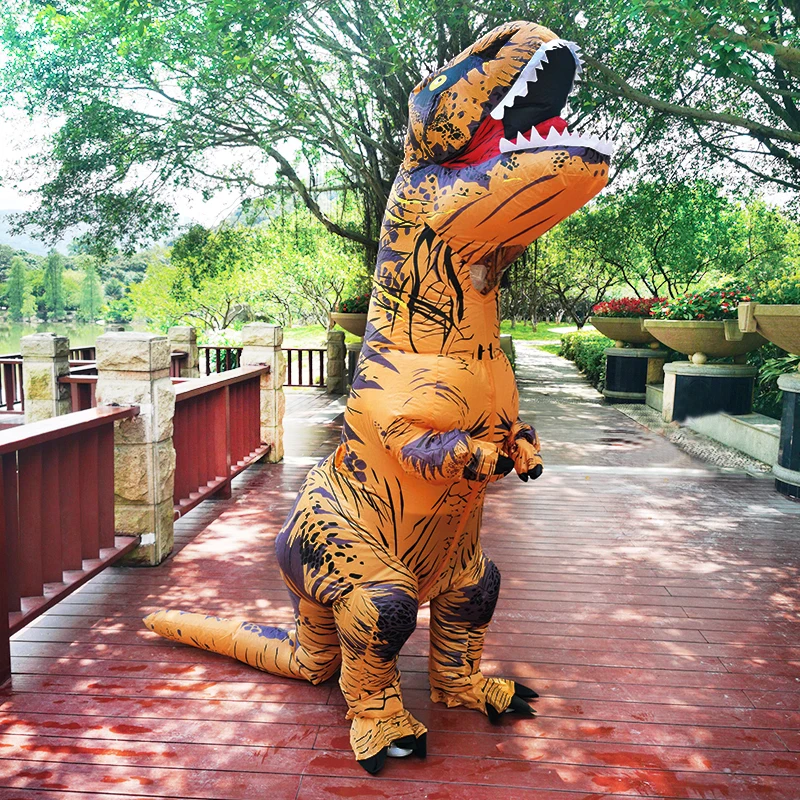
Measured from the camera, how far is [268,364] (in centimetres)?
701

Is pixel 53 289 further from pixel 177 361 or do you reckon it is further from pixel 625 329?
pixel 625 329

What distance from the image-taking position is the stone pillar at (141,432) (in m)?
4.10

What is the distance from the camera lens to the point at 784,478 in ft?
20.3

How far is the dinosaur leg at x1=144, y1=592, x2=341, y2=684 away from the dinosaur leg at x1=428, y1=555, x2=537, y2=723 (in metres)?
0.41

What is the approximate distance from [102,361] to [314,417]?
19.9 feet

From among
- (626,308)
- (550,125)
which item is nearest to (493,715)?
(550,125)

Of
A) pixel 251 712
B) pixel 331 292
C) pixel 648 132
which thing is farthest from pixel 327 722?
pixel 331 292

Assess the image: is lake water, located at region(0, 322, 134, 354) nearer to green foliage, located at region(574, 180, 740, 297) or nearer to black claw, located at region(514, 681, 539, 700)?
green foliage, located at region(574, 180, 740, 297)

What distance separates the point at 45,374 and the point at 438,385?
5.11m

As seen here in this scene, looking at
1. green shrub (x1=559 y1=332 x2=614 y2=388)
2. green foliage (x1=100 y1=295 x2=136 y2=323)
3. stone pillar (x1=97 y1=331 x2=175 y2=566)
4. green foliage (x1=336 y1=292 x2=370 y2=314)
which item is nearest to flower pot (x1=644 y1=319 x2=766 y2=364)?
green shrub (x1=559 y1=332 x2=614 y2=388)

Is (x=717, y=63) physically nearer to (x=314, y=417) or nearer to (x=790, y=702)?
(x=790, y=702)

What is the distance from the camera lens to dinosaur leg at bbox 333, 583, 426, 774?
2242 millimetres

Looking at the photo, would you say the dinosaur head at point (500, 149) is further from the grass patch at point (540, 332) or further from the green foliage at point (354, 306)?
the grass patch at point (540, 332)

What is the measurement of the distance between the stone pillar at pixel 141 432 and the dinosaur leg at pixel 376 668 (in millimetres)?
2230
